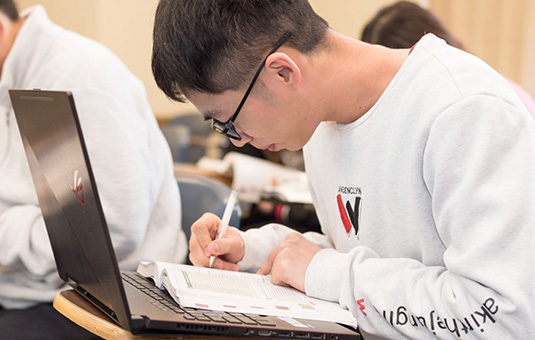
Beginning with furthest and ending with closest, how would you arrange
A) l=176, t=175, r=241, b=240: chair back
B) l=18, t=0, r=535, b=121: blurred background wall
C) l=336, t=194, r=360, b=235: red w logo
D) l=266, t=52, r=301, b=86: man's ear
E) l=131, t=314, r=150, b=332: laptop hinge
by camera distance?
l=18, t=0, r=535, b=121: blurred background wall
l=176, t=175, r=241, b=240: chair back
l=336, t=194, r=360, b=235: red w logo
l=266, t=52, r=301, b=86: man's ear
l=131, t=314, r=150, b=332: laptop hinge

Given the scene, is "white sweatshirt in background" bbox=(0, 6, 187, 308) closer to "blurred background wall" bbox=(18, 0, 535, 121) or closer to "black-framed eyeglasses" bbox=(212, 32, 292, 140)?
"black-framed eyeglasses" bbox=(212, 32, 292, 140)

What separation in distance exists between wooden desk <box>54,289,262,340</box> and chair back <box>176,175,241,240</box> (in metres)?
0.70

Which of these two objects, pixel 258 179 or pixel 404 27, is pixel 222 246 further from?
pixel 258 179

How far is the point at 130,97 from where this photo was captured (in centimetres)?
172

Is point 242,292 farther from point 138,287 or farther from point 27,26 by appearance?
point 27,26

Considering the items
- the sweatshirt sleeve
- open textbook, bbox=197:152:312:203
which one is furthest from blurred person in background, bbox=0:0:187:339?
open textbook, bbox=197:152:312:203

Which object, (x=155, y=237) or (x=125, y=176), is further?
(x=155, y=237)

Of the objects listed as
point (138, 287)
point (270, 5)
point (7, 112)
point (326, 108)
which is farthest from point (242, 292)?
point (7, 112)

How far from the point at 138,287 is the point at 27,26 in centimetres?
101

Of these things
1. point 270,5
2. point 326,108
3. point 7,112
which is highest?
point 270,5

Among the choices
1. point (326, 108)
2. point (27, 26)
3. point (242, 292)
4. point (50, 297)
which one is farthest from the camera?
point (27, 26)

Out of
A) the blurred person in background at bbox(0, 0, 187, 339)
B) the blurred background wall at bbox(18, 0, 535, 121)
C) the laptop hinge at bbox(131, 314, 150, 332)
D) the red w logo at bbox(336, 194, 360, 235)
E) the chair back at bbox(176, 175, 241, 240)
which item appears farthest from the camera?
→ the blurred background wall at bbox(18, 0, 535, 121)

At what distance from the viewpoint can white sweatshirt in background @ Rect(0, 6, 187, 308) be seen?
163 centimetres

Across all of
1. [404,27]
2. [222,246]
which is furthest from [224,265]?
[404,27]
